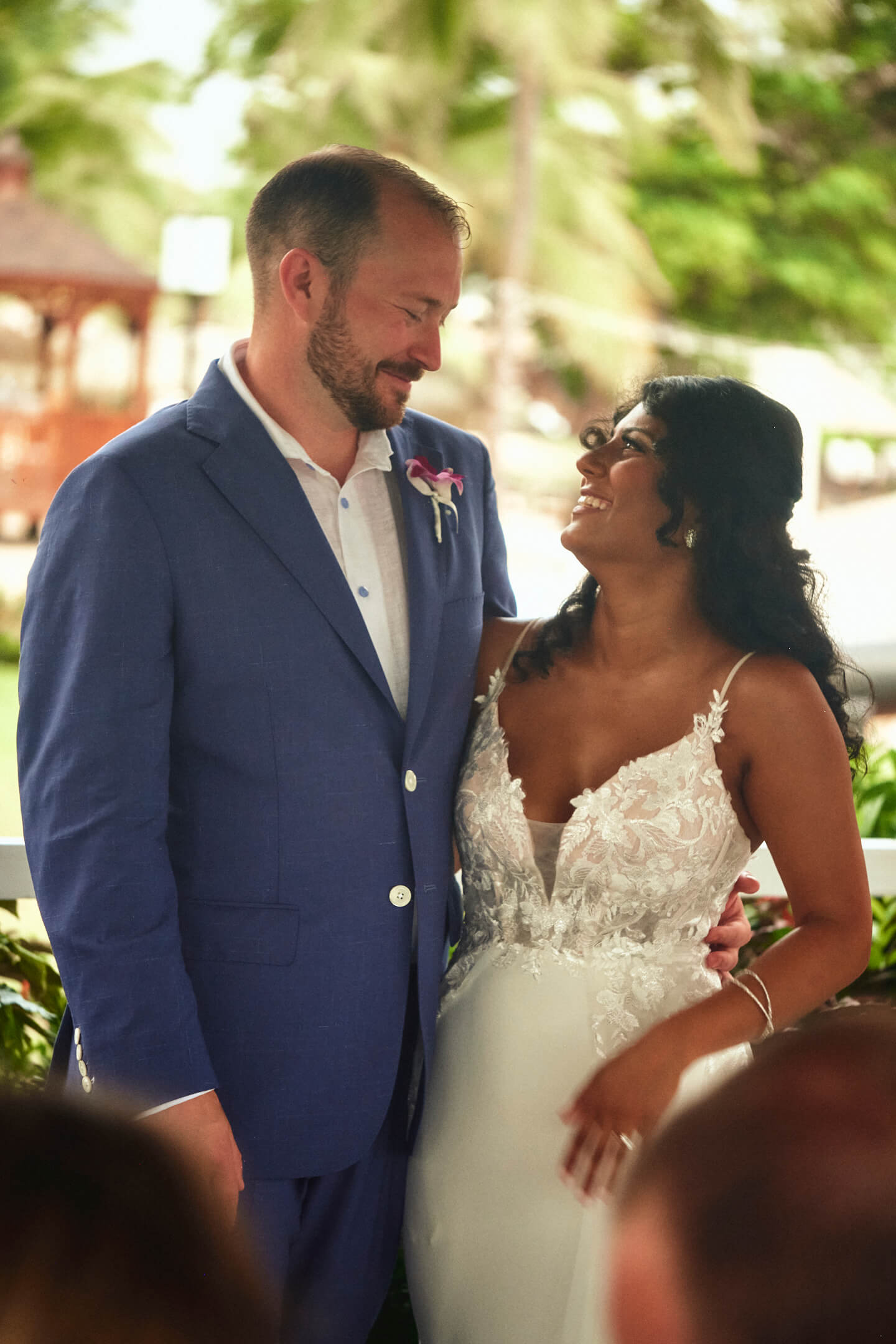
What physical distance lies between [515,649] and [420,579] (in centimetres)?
25

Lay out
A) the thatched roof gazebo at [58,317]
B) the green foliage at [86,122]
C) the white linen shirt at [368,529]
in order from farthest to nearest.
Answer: the green foliage at [86,122] → the thatched roof gazebo at [58,317] → the white linen shirt at [368,529]

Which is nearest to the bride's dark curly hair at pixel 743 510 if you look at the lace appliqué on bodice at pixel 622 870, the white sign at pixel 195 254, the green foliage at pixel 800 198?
the lace appliqué on bodice at pixel 622 870

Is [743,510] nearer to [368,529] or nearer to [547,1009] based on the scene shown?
[368,529]

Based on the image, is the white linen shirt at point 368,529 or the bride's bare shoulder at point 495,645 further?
the bride's bare shoulder at point 495,645

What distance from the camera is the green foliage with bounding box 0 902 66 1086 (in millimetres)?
2533

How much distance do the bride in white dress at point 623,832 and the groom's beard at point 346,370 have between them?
311 millimetres

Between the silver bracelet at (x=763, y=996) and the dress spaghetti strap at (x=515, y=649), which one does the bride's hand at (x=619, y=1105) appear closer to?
the silver bracelet at (x=763, y=996)

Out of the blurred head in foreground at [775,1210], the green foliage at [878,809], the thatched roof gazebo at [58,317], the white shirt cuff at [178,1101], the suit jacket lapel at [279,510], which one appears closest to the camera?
the blurred head in foreground at [775,1210]

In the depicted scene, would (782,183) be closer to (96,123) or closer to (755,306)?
(755,306)

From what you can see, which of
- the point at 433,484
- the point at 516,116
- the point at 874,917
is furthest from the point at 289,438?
the point at 516,116

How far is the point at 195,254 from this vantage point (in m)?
15.6

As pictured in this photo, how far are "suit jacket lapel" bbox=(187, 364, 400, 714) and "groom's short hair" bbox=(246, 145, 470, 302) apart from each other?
0.23m

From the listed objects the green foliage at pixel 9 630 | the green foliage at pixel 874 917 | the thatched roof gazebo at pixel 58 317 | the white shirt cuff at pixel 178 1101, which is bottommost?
the green foliage at pixel 9 630

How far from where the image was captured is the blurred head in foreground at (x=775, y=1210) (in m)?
0.48
